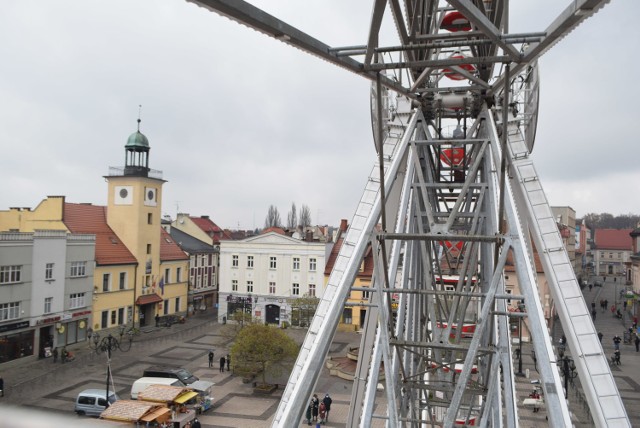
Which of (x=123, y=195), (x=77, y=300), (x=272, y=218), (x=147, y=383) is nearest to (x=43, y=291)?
(x=77, y=300)

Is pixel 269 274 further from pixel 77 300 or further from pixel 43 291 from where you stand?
pixel 43 291

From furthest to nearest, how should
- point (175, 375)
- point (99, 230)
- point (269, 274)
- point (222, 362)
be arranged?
1. point (269, 274)
2. point (99, 230)
3. point (222, 362)
4. point (175, 375)

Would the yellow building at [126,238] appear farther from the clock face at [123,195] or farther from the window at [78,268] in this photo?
the window at [78,268]

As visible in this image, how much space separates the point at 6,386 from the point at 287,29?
27.1m

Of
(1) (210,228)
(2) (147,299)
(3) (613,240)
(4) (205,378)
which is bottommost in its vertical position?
(4) (205,378)

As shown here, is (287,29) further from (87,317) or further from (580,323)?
(87,317)

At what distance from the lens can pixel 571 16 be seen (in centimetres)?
375

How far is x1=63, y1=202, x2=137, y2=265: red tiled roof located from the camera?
123ft

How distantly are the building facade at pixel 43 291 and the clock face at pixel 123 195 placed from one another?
6676mm

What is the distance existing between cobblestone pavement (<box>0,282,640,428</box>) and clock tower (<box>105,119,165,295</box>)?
6064 mm

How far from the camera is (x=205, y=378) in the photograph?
87.5ft

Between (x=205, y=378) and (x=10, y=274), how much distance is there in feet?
41.3

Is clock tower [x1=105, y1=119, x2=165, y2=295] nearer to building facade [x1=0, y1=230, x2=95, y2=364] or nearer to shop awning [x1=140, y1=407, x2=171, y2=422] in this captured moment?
building facade [x1=0, y1=230, x2=95, y2=364]

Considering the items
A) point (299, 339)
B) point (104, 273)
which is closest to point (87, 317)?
point (104, 273)
